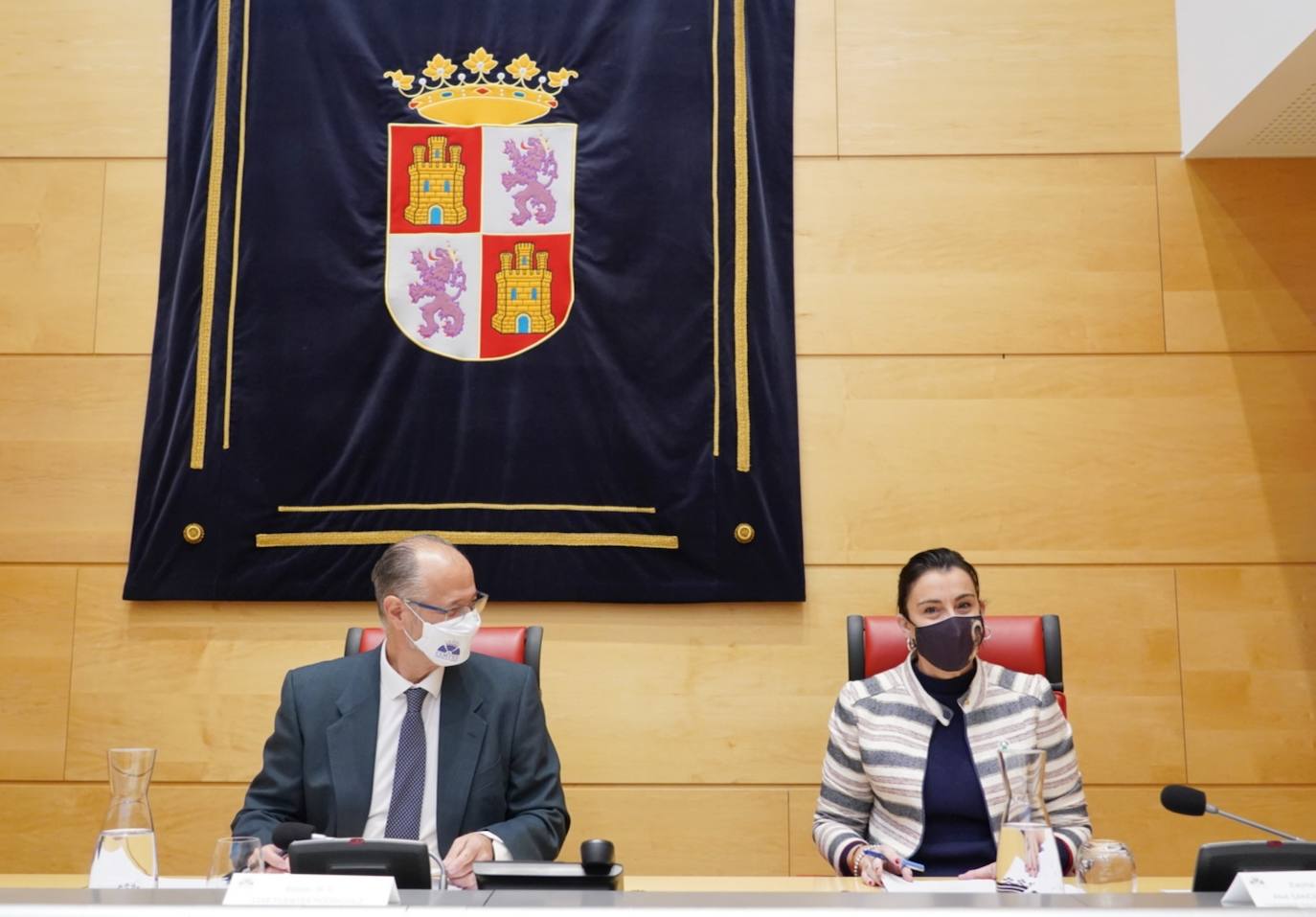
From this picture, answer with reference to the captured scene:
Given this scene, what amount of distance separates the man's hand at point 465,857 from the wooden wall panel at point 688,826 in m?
1.22

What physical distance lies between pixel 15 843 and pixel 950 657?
259 centimetres

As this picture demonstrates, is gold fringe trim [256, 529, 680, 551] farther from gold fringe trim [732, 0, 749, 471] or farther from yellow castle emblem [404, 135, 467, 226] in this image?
yellow castle emblem [404, 135, 467, 226]

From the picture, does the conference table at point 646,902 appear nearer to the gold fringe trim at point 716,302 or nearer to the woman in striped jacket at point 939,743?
the woman in striped jacket at point 939,743

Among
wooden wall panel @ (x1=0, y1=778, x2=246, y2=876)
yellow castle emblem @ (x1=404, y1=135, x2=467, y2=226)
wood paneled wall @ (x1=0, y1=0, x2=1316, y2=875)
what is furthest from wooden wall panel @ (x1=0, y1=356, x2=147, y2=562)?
yellow castle emblem @ (x1=404, y1=135, x2=467, y2=226)

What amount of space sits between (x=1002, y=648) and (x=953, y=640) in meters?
0.23

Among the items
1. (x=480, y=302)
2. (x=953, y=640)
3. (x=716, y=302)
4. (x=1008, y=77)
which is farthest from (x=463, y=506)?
(x=1008, y=77)

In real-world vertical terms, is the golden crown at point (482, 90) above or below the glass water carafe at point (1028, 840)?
above

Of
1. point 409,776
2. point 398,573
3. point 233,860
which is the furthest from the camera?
point 398,573

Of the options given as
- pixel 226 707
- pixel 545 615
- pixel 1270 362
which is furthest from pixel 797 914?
pixel 1270 362

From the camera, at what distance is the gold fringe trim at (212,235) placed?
352 centimetres

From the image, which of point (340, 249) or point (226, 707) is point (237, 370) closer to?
point (340, 249)

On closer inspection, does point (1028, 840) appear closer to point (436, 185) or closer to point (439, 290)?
point (439, 290)

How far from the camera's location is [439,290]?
3.57 metres

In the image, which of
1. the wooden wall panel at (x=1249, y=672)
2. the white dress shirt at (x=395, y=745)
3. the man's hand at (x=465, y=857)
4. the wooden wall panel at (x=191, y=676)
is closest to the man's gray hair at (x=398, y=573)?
the white dress shirt at (x=395, y=745)
